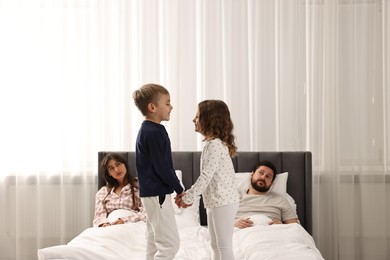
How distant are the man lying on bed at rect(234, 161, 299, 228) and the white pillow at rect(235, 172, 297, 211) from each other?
4 centimetres

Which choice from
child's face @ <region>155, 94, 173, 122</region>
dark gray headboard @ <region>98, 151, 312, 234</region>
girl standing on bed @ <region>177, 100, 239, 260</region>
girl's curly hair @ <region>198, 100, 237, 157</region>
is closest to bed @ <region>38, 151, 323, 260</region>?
dark gray headboard @ <region>98, 151, 312, 234</region>

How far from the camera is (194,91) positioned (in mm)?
5102

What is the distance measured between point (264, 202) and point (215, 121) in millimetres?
1260

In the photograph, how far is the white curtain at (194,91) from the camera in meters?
5.05

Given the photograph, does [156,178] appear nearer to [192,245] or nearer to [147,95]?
[147,95]

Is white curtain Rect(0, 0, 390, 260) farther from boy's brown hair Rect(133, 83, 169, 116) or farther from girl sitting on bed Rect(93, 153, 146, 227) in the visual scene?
boy's brown hair Rect(133, 83, 169, 116)

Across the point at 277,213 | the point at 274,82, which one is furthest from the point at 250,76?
the point at 277,213

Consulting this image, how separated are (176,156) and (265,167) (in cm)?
70

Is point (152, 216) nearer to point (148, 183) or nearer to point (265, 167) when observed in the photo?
point (148, 183)

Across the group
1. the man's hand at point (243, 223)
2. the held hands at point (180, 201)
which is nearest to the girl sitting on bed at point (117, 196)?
the man's hand at point (243, 223)

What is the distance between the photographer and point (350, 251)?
5.09 meters

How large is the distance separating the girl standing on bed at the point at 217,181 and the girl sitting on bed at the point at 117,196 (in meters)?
1.18

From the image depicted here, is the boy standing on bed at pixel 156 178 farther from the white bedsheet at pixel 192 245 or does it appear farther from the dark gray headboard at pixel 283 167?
the dark gray headboard at pixel 283 167

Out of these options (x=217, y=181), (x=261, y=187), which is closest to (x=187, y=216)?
(x=261, y=187)
